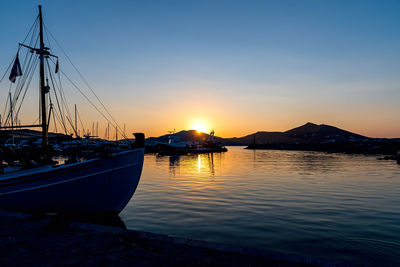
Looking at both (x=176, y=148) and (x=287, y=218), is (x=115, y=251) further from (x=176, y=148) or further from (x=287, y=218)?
(x=176, y=148)

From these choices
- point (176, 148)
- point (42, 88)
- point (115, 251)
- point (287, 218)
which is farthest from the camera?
point (176, 148)

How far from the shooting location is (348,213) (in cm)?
1266

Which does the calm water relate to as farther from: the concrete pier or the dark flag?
the dark flag

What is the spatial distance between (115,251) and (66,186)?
5.66 meters

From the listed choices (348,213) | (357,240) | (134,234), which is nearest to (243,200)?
(348,213)

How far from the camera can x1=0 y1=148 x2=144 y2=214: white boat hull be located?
9500mm

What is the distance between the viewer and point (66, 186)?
9.65 metres

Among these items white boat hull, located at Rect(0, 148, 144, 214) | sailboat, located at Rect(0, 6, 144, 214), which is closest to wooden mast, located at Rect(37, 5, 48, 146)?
sailboat, located at Rect(0, 6, 144, 214)

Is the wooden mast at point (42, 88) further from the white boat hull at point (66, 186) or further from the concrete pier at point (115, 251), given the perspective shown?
the concrete pier at point (115, 251)

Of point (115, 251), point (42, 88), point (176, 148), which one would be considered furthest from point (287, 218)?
point (176, 148)

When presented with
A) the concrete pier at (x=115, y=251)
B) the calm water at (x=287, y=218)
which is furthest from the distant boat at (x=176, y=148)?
the concrete pier at (x=115, y=251)

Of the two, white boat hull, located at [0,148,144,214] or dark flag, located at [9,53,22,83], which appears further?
dark flag, located at [9,53,22,83]

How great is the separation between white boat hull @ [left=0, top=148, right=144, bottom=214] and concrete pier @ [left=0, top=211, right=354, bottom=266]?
306 centimetres

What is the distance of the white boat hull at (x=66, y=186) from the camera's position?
31.2 ft
